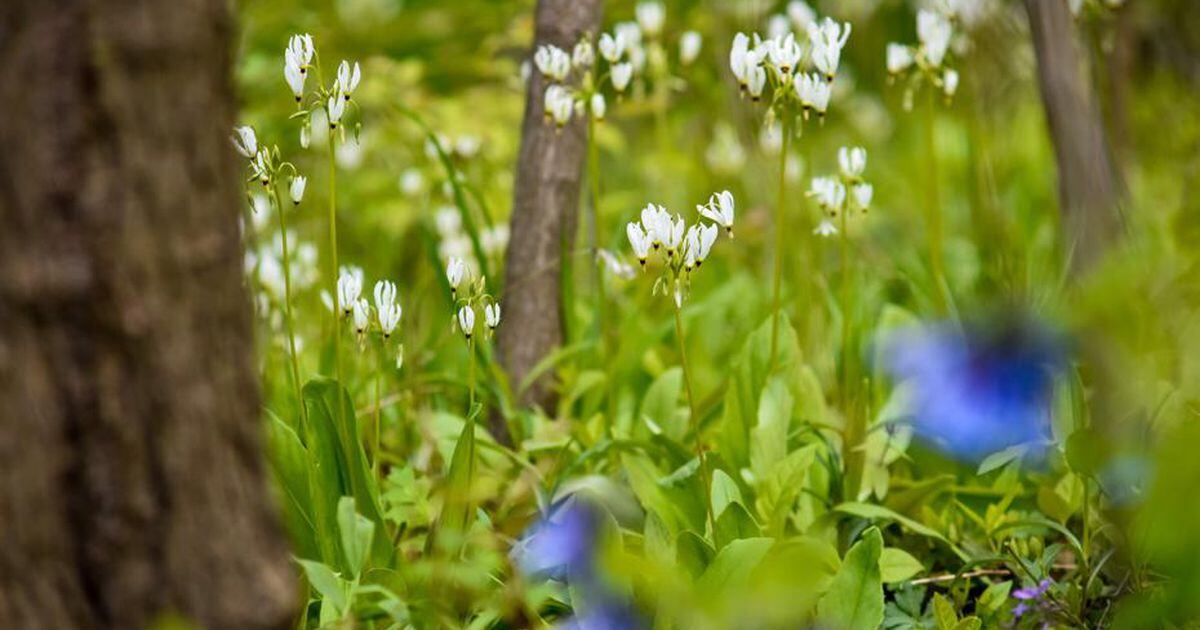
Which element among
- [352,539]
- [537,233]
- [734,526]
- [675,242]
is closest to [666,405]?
A: [537,233]

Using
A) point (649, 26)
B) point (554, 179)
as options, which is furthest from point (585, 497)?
point (649, 26)

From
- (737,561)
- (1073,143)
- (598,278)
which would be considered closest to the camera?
(1073,143)

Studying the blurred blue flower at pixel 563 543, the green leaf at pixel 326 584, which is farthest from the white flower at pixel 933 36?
the green leaf at pixel 326 584

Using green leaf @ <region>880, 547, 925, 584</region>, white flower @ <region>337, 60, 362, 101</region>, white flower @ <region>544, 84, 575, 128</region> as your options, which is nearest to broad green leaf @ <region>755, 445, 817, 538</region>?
green leaf @ <region>880, 547, 925, 584</region>

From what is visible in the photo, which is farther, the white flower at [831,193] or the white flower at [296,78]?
the white flower at [831,193]

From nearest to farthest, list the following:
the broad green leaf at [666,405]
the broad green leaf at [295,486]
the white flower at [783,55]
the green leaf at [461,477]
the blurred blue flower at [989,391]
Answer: the green leaf at [461,477], the broad green leaf at [295,486], the white flower at [783,55], the blurred blue flower at [989,391], the broad green leaf at [666,405]

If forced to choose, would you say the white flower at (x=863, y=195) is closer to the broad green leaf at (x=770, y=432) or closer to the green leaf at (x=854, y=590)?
the broad green leaf at (x=770, y=432)

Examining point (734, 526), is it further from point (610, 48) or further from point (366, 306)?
point (610, 48)

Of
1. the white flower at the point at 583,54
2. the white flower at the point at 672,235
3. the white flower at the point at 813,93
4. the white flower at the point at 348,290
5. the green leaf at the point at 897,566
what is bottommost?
the green leaf at the point at 897,566
